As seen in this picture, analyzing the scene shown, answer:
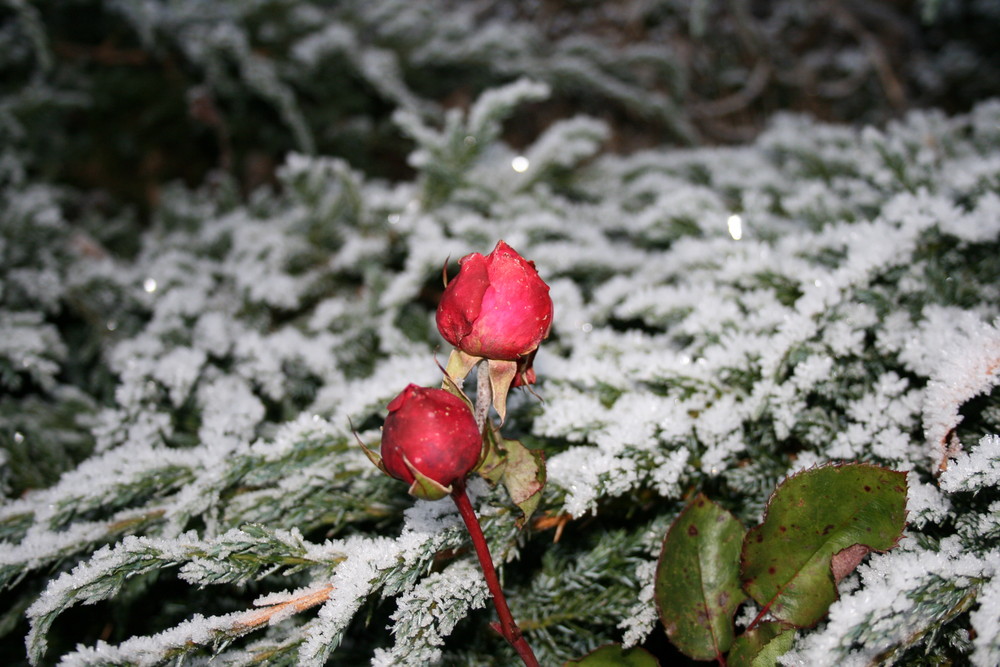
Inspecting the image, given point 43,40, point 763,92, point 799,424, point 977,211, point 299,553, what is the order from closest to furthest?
point 299,553 → point 799,424 → point 977,211 → point 43,40 → point 763,92

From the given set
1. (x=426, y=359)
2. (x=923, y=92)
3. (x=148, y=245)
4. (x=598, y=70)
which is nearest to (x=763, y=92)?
(x=923, y=92)

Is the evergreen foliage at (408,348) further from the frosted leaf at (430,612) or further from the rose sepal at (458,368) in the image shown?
the rose sepal at (458,368)

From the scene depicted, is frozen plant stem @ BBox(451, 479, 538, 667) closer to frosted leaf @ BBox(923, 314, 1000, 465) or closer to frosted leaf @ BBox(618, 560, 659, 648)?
frosted leaf @ BBox(618, 560, 659, 648)

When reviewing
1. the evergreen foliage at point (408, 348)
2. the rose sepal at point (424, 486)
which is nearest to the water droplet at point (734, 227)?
the evergreen foliage at point (408, 348)

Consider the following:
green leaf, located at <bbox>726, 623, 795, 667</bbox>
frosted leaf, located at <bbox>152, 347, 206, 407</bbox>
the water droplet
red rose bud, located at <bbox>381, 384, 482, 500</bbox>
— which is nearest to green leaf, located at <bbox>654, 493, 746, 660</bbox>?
green leaf, located at <bbox>726, 623, 795, 667</bbox>

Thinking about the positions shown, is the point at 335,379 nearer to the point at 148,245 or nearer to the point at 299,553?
the point at 299,553

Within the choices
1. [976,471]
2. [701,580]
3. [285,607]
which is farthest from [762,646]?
[285,607]
